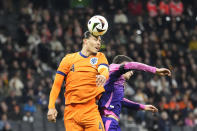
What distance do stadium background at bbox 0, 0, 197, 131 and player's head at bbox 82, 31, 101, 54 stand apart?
807 cm

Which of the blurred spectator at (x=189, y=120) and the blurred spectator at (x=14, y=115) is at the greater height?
the blurred spectator at (x=14, y=115)

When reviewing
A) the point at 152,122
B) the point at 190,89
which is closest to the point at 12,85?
the point at 152,122

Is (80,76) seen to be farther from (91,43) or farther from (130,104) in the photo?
(130,104)

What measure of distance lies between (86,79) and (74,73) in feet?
0.65

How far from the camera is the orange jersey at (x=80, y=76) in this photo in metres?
9.11

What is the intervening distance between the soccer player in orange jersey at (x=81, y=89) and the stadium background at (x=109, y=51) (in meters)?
7.96

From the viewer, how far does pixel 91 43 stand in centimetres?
920

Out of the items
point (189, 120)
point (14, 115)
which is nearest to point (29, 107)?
point (14, 115)

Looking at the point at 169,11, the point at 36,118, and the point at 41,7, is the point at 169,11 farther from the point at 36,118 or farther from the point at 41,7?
the point at 36,118

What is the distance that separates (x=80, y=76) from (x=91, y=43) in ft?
1.69

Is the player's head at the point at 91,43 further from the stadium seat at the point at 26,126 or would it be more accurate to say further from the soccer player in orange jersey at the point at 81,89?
the stadium seat at the point at 26,126

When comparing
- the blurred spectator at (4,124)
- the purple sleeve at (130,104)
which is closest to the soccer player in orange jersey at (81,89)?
the purple sleeve at (130,104)

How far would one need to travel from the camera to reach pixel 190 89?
2091 centimetres

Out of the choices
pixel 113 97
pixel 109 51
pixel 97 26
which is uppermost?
pixel 109 51
